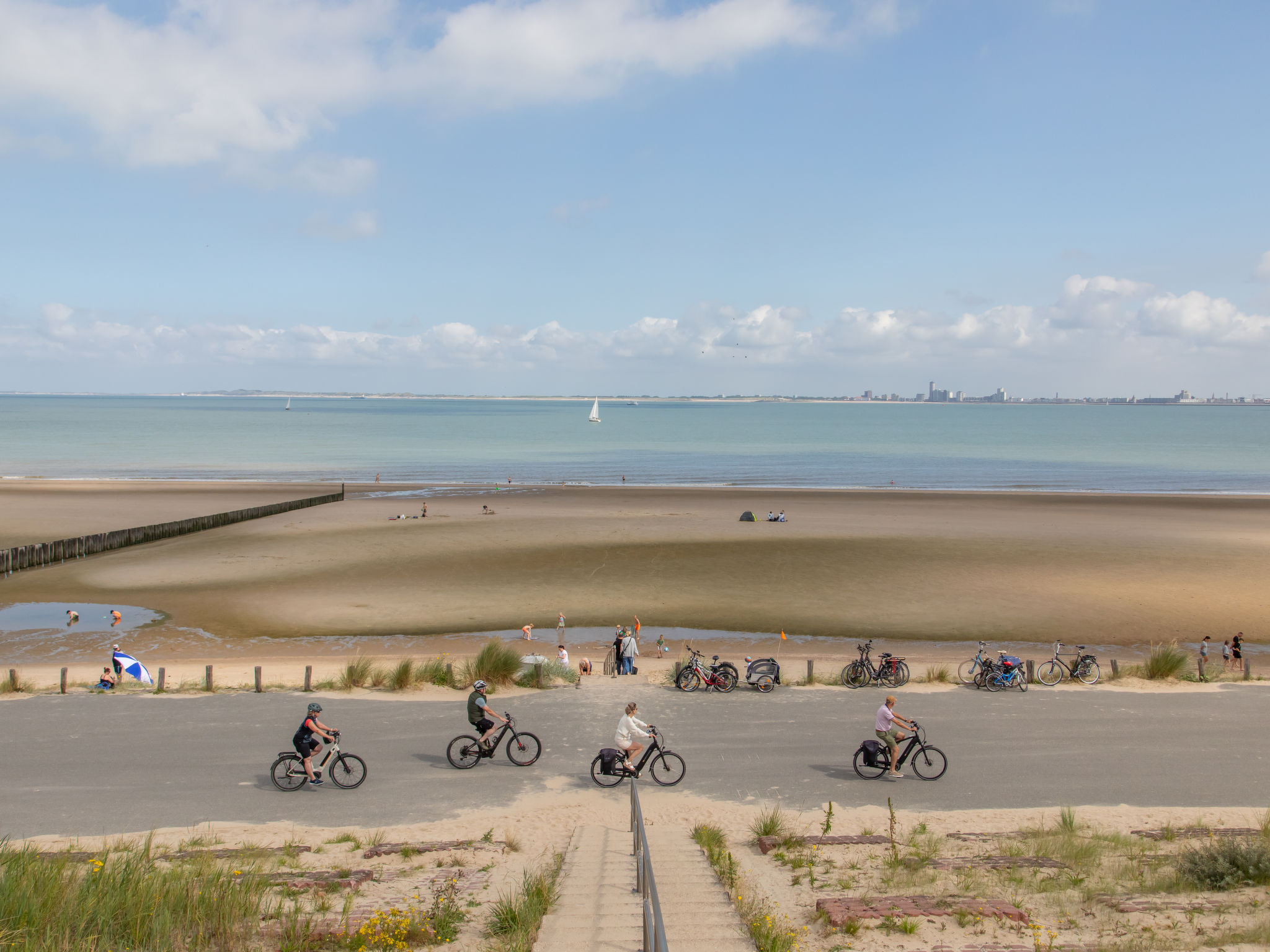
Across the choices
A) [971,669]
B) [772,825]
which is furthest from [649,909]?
[971,669]

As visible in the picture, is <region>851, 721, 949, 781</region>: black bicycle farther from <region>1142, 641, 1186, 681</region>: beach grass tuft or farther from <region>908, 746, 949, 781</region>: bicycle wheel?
<region>1142, 641, 1186, 681</region>: beach grass tuft

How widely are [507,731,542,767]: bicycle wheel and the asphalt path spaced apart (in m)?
0.21

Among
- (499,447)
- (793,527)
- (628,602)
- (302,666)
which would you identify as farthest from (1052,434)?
(302,666)

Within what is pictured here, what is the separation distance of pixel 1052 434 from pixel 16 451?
570 feet

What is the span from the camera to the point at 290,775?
13.8 meters

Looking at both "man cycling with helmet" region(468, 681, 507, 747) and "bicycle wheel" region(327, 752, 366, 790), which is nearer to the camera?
"bicycle wheel" region(327, 752, 366, 790)

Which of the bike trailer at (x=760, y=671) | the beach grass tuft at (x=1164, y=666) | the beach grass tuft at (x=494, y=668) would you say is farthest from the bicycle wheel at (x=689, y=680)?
the beach grass tuft at (x=1164, y=666)

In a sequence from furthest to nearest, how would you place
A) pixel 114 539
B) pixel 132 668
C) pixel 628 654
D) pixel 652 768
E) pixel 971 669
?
pixel 114 539 < pixel 971 669 < pixel 628 654 < pixel 132 668 < pixel 652 768

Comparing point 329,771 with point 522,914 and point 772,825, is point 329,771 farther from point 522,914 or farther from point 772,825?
point 772,825

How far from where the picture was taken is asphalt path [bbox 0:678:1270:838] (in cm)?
1314

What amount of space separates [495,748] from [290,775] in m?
3.60

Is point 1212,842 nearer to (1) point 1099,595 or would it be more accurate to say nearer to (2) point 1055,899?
(2) point 1055,899

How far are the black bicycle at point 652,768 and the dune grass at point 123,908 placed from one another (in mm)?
6313

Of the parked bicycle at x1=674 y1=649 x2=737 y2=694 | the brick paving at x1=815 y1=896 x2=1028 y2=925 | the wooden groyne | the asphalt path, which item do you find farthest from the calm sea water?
the brick paving at x1=815 y1=896 x2=1028 y2=925
